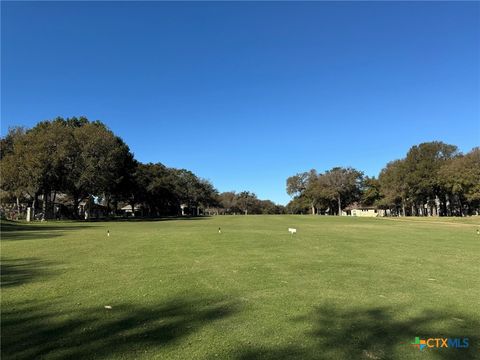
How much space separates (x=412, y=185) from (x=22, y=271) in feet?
279

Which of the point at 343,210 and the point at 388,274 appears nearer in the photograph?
the point at 388,274

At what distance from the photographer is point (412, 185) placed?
3290 inches

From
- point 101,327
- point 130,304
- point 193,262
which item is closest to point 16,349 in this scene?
point 101,327

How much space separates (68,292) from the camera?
305 inches

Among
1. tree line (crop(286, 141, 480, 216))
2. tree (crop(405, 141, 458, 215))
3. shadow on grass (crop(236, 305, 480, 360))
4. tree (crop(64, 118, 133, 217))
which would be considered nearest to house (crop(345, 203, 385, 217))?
tree line (crop(286, 141, 480, 216))

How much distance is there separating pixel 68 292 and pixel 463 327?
705 centimetres

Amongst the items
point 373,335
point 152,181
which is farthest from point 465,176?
point 373,335

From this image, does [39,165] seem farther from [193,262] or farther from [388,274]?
[388,274]

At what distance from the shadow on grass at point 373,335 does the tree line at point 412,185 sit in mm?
72768

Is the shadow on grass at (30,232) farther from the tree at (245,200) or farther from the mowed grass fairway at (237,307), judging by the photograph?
the tree at (245,200)

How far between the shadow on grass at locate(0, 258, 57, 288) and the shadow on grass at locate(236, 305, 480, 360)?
6.74 meters

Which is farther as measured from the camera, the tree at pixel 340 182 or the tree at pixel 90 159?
the tree at pixel 340 182

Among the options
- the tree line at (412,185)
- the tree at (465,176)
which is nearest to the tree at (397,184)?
the tree line at (412,185)

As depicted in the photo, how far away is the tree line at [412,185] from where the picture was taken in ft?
237
